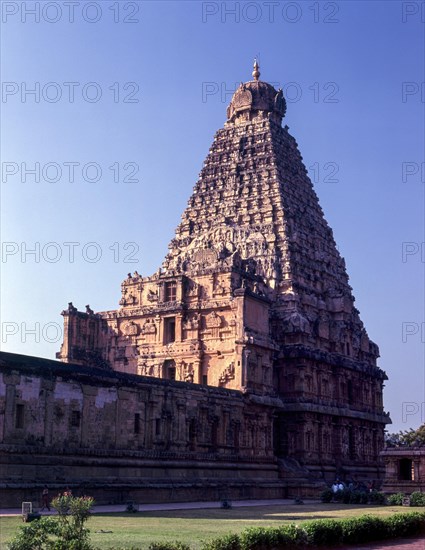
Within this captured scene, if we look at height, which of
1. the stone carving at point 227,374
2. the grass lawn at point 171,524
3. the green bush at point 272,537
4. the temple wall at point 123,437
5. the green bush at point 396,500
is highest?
the stone carving at point 227,374

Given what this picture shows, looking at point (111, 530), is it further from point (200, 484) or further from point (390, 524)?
point (200, 484)

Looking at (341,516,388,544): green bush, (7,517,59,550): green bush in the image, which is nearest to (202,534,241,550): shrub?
(7,517,59,550): green bush

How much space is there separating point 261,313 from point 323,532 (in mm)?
37776

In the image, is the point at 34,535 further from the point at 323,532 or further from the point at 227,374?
the point at 227,374

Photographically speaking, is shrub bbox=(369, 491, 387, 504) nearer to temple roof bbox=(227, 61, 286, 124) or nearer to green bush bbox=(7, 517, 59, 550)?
green bush bbox=(7, 517, 59, 550)

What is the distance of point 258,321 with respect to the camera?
61344mm

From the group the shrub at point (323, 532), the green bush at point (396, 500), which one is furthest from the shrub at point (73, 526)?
the green bush at point (396, 500)

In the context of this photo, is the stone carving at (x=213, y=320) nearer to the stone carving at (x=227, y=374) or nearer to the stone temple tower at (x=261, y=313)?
the stone temple tower at (x=261, y=313)

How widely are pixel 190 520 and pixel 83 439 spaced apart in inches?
483

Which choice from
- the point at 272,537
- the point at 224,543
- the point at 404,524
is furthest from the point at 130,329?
the point at 224,543

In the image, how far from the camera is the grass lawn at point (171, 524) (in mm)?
23266

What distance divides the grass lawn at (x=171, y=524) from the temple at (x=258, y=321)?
1394 cm

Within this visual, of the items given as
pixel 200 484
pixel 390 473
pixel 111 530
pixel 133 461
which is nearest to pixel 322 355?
pixel 390 473

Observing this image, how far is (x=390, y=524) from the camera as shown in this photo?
2783cm
